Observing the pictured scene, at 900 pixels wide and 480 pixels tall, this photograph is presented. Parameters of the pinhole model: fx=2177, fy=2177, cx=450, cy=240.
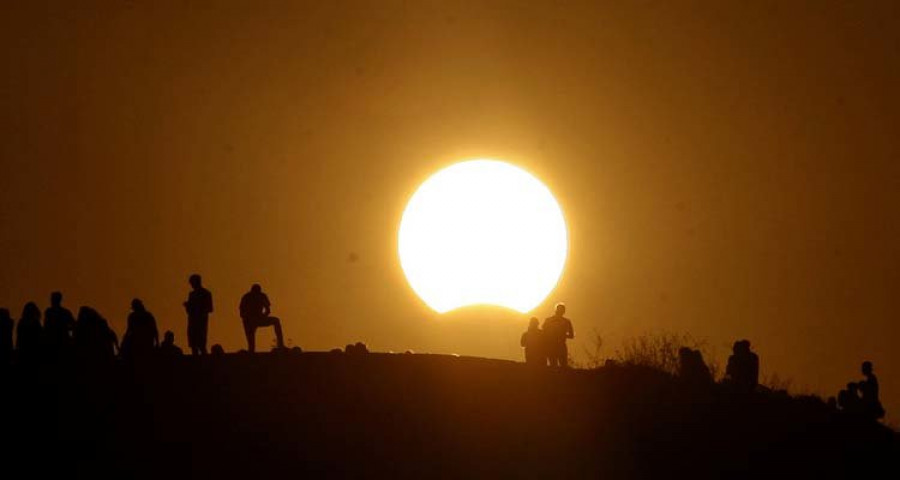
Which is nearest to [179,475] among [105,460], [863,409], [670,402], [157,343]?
[105,460]

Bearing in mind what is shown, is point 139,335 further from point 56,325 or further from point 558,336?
point 558,336

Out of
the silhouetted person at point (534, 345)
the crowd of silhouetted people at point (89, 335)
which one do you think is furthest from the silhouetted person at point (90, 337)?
the silhouetted person at point (534, 345)

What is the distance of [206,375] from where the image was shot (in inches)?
1686

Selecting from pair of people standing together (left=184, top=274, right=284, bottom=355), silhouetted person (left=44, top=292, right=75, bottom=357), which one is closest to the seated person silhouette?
pair of people standing together (left=184, top=274, right=284, bottom=355)

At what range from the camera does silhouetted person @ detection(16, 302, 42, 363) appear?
40.2 meters

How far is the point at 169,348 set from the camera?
43406mm

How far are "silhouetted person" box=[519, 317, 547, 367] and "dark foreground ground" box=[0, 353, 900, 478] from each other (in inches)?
16.0

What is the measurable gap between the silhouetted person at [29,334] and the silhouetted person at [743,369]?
14.7 m

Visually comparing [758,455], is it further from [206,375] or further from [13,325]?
[13,325]

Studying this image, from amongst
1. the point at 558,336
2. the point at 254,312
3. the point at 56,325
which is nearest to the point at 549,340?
the point at 558,336

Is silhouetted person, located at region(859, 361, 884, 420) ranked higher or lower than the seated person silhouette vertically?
lower

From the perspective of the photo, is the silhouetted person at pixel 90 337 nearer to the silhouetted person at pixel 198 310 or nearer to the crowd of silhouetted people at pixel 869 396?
the silhouetted person at pixel 198 310

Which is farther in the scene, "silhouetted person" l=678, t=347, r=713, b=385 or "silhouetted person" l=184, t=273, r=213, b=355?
"silhouetted person" l=678, t=347, r=713, b=385

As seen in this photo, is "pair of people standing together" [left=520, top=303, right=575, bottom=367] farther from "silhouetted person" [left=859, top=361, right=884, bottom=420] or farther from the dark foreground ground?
"silhouetted person" [left=859, top=361, right=884, bottom=420]
